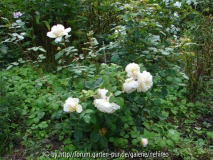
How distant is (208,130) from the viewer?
7.91ft

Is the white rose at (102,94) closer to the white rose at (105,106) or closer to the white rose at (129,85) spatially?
the white rose at (105,106)

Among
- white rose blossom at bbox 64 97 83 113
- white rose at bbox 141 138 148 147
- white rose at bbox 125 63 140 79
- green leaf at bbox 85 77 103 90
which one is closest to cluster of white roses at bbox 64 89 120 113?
white rose blossom at bbox 64 97 83 113

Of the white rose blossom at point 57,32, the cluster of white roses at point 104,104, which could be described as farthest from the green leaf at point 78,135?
the white rose blossom at point 57,32

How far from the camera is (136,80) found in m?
1.80

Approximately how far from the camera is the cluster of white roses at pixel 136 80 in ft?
5.56

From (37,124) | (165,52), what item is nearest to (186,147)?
(165,52)

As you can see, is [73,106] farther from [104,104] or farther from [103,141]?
[103,141]

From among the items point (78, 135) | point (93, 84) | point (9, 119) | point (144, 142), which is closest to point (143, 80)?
point (93, 84)

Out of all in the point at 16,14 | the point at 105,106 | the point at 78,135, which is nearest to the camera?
the point at 105,106

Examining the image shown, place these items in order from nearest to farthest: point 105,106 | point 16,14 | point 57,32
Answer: point 105,106 < point 57,32 < point 16,14

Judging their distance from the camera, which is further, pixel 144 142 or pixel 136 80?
pixel 144 142

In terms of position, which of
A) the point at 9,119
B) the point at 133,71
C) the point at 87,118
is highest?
the point at 133,71

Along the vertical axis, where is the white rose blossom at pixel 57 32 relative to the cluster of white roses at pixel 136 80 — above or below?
above

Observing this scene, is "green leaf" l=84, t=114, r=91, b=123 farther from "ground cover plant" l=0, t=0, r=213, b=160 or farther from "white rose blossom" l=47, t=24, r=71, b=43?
"white rose blossom" l=47, t=24, r=71, b=43
